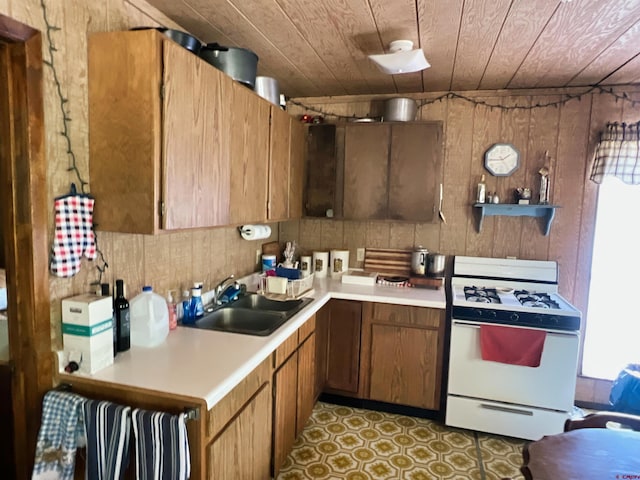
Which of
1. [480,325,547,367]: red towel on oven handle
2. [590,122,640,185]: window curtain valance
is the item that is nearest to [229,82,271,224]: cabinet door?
[480,325,547,367]: red towel on oven handle

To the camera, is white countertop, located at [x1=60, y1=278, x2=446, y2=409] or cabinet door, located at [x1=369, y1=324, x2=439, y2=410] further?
cabinet door, located at [x1=369, y1=324, x2=439, y2=410]

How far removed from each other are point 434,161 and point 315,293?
1.28 m

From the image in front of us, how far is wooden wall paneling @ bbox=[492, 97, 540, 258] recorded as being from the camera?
295cm

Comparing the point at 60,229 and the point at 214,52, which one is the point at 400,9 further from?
the point at 60,229

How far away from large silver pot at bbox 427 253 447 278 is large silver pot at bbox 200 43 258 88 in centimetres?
187

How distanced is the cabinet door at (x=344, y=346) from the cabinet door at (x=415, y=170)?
2.58 ft

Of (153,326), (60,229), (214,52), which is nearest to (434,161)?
(214,52)

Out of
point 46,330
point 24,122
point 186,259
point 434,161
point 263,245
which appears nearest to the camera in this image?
point 24,122

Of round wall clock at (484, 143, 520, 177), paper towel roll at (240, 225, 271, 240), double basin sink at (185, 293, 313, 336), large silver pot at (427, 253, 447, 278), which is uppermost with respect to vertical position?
round wall clock at (484, 143, 520, 177)

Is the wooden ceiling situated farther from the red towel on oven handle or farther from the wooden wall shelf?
the red towel on oven handle

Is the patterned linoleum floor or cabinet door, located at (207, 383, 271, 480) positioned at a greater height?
cabinet door, located at (207, 383, 271, 480)

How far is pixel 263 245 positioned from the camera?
3.16m

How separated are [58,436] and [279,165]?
1785 mm

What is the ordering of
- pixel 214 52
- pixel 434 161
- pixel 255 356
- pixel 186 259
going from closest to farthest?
1. pixel 255 356
2. pixel 214 52
3. pixel 186 259
4. pixel 434 161
